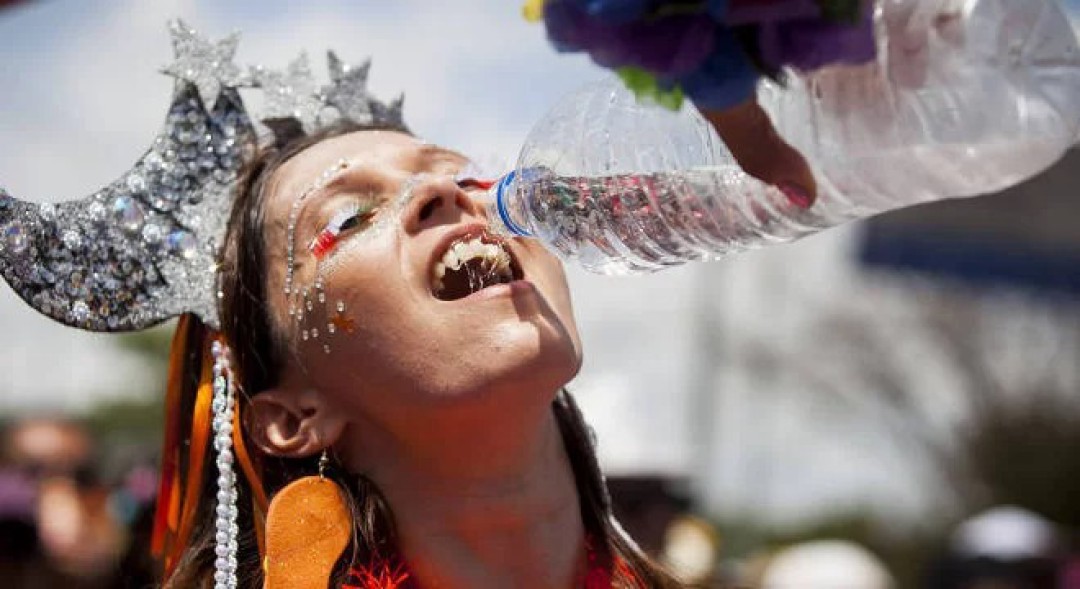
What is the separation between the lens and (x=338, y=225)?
3121 mm

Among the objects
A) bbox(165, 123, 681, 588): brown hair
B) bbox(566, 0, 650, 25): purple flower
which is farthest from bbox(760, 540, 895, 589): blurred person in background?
bbox(566, 0, 650, 25): purple flower

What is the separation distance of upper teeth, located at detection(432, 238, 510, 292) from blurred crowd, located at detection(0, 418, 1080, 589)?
173cm

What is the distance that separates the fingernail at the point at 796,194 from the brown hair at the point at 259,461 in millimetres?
1089

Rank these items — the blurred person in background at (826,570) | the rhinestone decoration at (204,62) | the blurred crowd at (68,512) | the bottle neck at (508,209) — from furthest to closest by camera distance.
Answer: the blurred person in background at (826,570), the blurred crowd at (68,512), the rhinestone decoration at (204,62), the bottle neck at (508,209)

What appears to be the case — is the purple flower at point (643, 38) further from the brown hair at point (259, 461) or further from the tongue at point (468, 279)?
the brown hair at point (259, 461)

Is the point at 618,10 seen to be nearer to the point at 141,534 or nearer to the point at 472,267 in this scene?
the point at 472,267

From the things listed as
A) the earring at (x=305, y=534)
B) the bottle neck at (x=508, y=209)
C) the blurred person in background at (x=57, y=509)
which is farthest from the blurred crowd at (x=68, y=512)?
the bottle neck at (x=508, y=209)

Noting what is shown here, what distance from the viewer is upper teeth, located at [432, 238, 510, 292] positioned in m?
3.05

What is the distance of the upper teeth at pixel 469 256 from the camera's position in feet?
10.00

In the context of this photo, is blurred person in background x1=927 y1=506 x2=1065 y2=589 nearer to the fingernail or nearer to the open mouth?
the open mouth

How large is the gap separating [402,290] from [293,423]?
427 mm

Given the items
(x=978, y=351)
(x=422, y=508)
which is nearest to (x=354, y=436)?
(x=422, y=508)

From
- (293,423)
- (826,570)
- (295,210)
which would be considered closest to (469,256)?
(295,210)

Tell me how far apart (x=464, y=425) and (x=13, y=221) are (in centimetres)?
99
